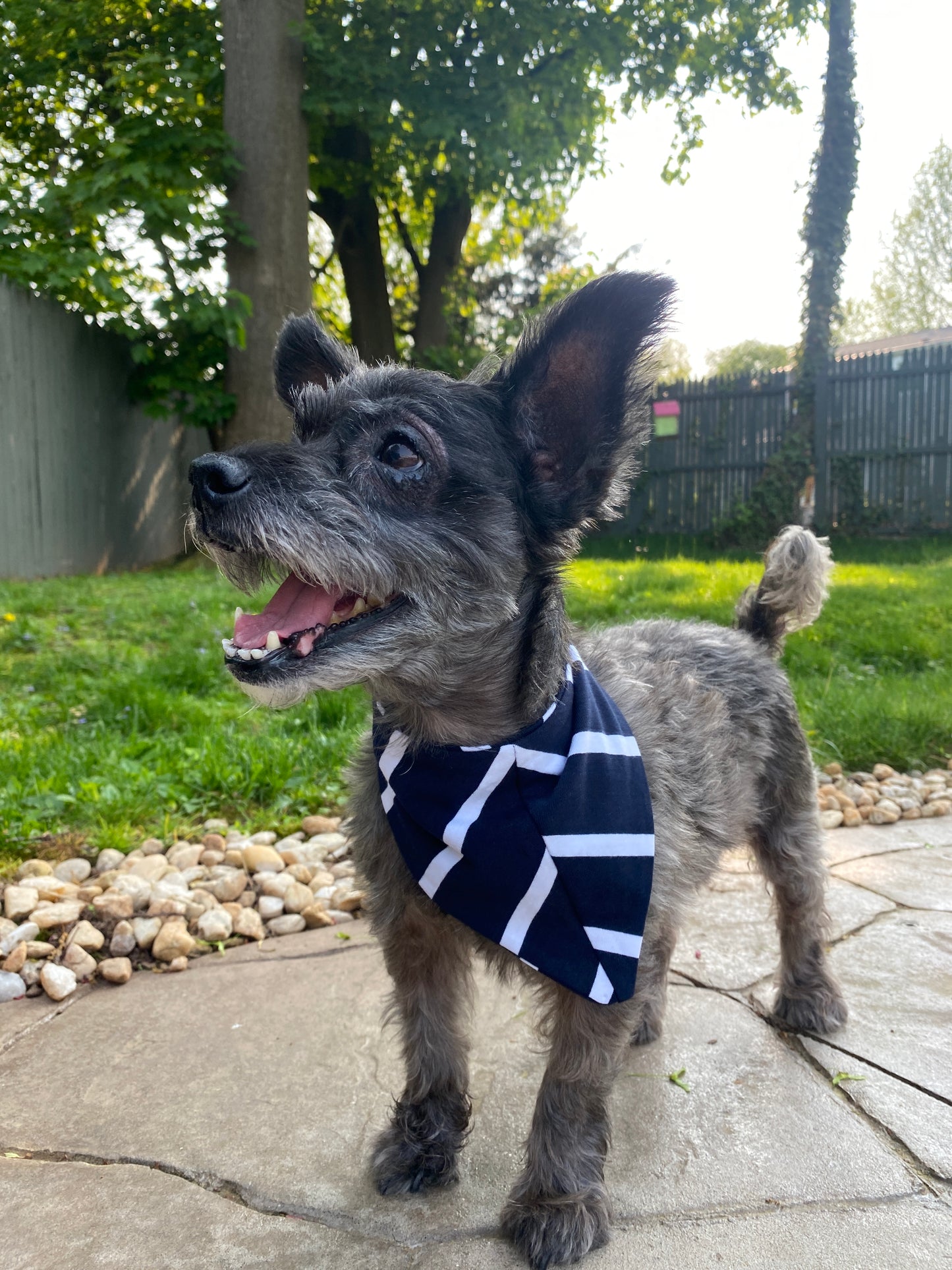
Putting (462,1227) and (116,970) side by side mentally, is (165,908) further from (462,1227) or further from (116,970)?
(462,1227)

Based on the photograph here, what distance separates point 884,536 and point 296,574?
549 inches

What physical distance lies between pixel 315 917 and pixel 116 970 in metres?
0.74

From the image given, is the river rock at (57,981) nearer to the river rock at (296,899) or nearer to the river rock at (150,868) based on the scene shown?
the river rock at (150,868)

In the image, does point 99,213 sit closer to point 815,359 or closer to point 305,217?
point 305,217

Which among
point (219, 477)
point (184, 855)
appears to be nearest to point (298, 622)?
point (219, 477)

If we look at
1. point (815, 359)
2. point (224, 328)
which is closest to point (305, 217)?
point (224, 328)

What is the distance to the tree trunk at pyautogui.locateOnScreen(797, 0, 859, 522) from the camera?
562 inches

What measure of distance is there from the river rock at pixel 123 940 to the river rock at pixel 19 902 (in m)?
0.32

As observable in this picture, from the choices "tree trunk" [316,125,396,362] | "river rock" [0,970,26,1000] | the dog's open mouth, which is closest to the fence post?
"tree trunk" [316,125,396,362]

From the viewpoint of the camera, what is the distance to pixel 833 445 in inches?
565

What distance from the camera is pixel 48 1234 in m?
1.87

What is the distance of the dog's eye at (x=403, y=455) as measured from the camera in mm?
2150

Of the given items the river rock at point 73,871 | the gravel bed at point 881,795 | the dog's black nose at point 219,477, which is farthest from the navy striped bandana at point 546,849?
the gravel bed at point 881,795

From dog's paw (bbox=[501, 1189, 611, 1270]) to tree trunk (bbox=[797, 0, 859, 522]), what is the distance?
1397 centimetres
